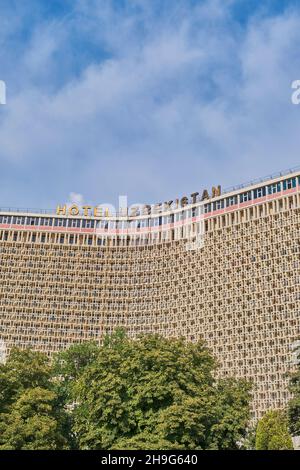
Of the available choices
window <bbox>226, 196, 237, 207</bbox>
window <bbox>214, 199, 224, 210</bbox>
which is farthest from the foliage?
window <bbox>214, 199, 224, 210</bbox>

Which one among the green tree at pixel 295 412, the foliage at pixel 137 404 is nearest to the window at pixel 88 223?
Result: the foliage at pixel 137 404

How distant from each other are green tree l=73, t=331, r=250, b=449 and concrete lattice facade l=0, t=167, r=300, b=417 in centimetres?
5294

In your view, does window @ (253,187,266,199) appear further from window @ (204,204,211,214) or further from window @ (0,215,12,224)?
window @ (0,215,12,224)

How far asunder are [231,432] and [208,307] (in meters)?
A: 65.5

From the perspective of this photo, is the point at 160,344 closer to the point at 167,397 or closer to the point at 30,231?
the point at 167,397

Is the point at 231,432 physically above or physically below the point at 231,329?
below

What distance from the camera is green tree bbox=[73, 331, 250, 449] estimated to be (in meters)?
43.3

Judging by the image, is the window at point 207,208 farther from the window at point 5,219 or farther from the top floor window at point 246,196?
the window at point 5,219

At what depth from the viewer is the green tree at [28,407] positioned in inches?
1891

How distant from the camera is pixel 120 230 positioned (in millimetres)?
132000

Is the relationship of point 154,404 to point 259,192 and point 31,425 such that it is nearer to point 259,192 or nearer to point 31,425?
point 31,425

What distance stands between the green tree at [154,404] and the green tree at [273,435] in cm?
194
